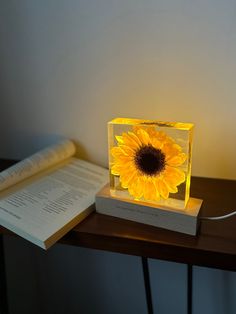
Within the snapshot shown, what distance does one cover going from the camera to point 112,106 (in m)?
0.81

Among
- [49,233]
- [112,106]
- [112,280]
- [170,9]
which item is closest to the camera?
[49,233]

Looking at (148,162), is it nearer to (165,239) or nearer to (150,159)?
(150,159)

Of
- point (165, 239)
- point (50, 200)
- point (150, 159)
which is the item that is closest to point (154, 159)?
point (150, 159)

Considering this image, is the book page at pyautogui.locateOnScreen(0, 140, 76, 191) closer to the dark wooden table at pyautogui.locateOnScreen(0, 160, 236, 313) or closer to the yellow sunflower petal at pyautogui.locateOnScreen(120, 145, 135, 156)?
the dark wooden table at pyautogui.locateOnScreen(0, 160, 236, 313)

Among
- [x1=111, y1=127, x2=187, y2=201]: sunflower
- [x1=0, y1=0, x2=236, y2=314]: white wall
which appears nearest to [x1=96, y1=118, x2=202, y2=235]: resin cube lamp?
[x1=111, y1=127, x2=187, y2=201]: sunflower

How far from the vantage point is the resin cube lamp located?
0.56 m

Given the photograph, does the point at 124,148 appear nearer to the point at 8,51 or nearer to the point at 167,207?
the point at 167,207

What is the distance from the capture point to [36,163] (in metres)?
0.77

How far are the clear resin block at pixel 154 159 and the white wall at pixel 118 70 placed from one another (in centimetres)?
18

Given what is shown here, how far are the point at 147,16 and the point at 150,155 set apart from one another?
0.33 meters

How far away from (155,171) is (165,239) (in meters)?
0.12

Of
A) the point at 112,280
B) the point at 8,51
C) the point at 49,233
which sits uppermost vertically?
the point at 8,51

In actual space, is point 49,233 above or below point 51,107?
below

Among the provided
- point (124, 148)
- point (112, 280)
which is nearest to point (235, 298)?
point (112, 280)
